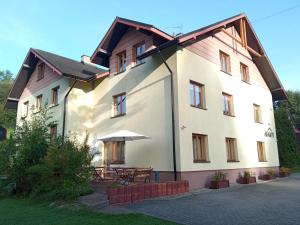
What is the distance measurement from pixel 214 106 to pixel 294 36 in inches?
202

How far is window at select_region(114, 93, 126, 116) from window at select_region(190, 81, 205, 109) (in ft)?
13.7

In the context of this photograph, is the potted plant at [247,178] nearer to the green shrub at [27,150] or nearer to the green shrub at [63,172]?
the green shrub at [63,172]

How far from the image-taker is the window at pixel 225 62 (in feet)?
56.2

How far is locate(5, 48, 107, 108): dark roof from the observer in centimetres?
1730

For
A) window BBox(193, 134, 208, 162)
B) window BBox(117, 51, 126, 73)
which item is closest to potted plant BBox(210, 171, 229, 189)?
window BBox(193, 134, 208, 162)

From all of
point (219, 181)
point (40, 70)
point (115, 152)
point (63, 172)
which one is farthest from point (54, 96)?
point (219, 181)

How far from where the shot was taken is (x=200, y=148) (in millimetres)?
13930

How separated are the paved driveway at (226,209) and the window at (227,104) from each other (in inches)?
254

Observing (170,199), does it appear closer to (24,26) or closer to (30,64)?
(24,26)

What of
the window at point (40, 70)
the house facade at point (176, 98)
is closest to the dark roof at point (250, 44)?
the house facade at point (176, 98)

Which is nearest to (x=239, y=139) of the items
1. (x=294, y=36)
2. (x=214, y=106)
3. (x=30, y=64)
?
(x=214, y=106)

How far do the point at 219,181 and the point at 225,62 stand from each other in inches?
312

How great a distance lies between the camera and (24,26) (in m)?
14.8

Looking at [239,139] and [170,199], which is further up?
[239,139]
